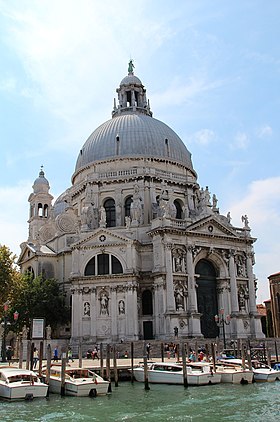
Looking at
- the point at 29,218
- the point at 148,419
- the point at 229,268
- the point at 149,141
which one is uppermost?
the point at 149,141

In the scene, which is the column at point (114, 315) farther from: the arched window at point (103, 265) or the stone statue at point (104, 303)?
the arched window at point (103, 265)

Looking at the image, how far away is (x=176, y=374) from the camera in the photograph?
25.2 meters

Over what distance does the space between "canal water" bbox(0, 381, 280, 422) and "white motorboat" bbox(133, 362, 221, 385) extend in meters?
0.90

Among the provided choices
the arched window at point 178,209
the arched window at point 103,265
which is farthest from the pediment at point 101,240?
the arched window at point 178,209

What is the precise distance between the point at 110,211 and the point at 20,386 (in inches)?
1152

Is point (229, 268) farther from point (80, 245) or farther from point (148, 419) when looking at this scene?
point (148, 419)

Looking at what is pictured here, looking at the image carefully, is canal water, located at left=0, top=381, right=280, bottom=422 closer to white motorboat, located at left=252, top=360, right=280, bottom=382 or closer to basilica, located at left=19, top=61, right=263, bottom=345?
white motorboat, located at left=252, top=360, right=280, bottom=382

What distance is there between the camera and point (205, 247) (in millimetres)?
43594

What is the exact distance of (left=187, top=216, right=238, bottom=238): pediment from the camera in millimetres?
43062

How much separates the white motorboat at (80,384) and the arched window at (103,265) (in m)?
18.8

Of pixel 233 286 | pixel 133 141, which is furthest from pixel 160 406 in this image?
pixel 133 141

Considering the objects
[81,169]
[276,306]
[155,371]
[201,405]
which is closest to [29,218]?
[81,169]

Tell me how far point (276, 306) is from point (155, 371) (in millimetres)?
36507

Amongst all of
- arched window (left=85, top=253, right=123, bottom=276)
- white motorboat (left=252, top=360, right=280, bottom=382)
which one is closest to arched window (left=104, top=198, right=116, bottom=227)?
arched window (left=85, top=253, right=123, bottom=276)
